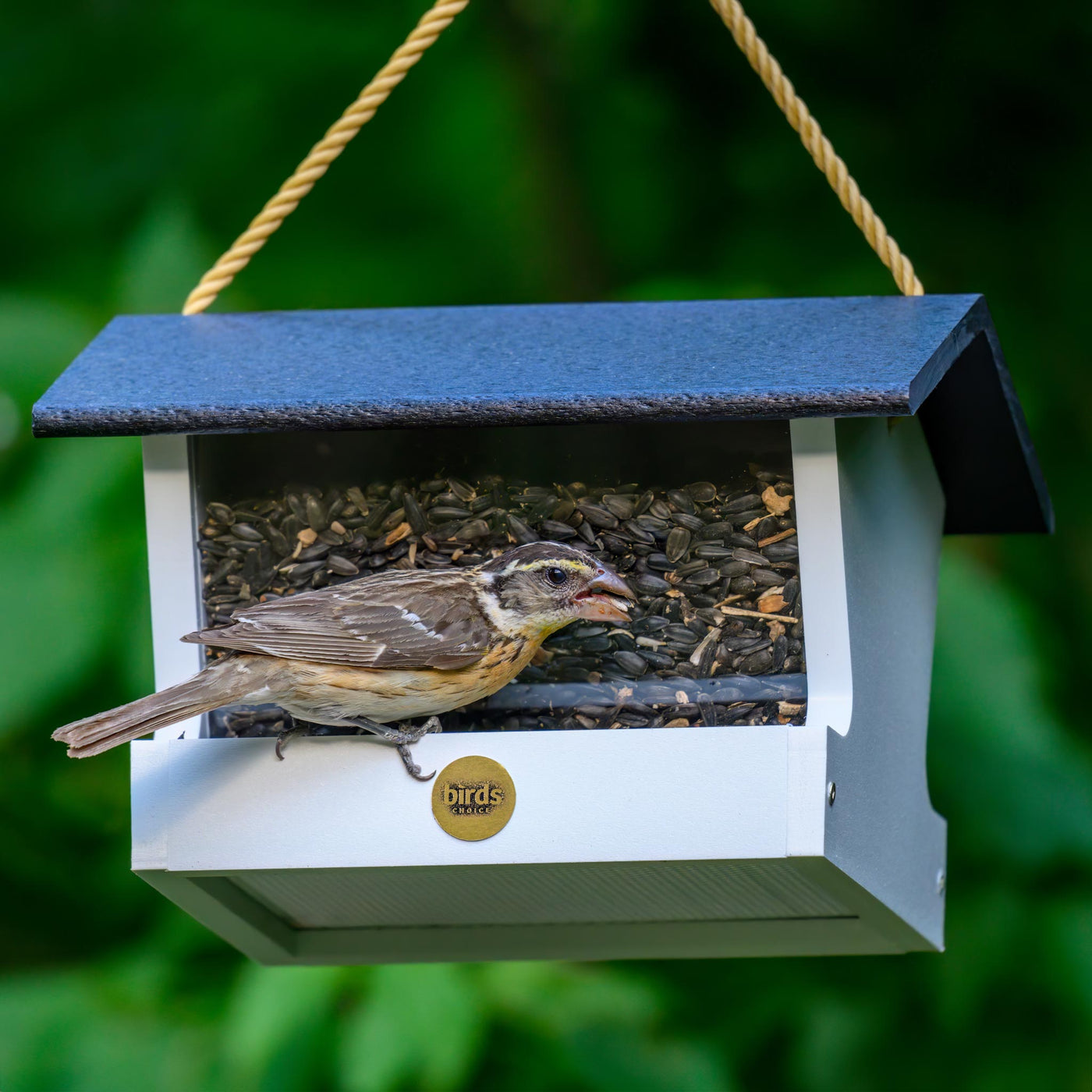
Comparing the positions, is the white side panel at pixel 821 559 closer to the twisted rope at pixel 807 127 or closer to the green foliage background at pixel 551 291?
the twisted rope at pixel 807 127

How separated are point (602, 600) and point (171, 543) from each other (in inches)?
39.0

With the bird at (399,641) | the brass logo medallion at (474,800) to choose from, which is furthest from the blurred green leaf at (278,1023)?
the brass logo medallion at (474,800)

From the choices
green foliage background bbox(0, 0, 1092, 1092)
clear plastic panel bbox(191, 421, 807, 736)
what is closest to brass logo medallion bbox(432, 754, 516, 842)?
clear plastic panel bbox(191, 421, 807, 736)

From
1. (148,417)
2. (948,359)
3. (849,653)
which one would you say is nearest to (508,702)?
(849,653)

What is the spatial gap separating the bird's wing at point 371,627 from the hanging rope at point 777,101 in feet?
3.80

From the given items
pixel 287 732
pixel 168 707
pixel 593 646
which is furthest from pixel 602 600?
pixel 168 707

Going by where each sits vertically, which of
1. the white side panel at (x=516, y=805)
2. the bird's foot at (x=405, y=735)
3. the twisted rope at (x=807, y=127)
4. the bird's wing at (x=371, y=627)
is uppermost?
the twisted rope at (x=807, y=127)

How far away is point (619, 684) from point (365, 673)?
22.9 inches

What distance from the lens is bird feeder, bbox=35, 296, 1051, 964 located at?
3141 mm

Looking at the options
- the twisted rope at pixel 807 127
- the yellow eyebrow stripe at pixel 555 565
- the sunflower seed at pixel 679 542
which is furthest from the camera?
the twisted rope at pixel 807 127

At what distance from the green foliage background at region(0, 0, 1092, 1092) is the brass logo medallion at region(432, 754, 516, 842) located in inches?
59.4

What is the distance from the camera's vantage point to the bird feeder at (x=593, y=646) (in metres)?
3.14

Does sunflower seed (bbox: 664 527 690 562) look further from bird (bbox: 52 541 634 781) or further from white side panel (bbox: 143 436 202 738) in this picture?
white side panel (bbox: 143 436 202 738)

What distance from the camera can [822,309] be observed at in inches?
157
